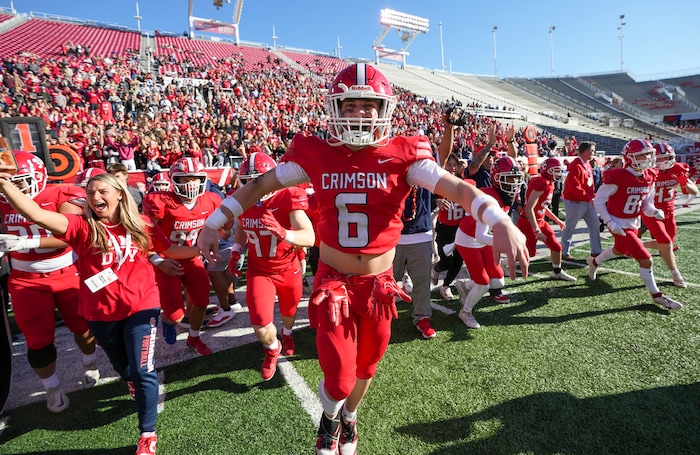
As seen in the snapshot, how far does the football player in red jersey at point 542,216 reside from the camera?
5875 mm

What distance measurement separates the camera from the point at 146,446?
108 inches

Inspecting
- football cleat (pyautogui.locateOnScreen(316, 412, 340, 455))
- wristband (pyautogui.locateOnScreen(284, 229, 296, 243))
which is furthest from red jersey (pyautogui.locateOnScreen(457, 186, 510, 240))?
football cleat (pyautogui.locateOnScreen(316, 412, 340, 455))

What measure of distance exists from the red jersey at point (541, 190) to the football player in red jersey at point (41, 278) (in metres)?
5.76

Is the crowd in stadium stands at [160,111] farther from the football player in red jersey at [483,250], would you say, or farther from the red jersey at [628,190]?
the red jersey at [628,190]

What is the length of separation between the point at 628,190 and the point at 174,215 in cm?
578

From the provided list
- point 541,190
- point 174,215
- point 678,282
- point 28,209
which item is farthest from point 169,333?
point 678,282

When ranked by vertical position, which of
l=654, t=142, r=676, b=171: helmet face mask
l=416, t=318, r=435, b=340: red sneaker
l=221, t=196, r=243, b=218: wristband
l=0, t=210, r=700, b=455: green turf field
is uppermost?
l=654, t=142, r=676, b=171: helmet face mask

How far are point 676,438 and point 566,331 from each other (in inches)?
68.4

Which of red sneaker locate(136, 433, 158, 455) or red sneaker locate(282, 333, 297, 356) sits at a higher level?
red sneaker locate(282, 333, 297, 356)

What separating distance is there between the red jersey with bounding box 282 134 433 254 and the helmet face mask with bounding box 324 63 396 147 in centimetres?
9

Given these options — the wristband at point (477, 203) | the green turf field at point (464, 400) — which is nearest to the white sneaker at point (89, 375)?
the green turf field at point (464, 400)

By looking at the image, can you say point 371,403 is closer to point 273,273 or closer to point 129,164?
point 273,273

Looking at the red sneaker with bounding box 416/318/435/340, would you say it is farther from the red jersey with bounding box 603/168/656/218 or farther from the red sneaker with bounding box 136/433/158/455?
the red jersey with bounding box 603/168/656/218

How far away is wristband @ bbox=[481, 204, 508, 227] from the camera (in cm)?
180
